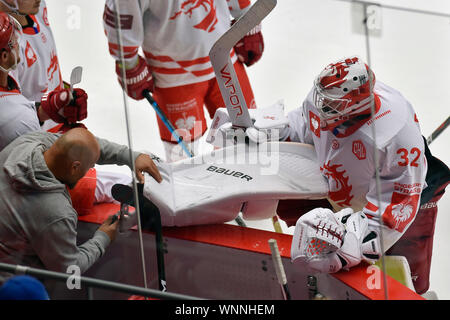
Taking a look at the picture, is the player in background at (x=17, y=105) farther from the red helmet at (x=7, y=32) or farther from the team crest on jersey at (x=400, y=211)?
the team crest on jersey at (x=400, y=211)

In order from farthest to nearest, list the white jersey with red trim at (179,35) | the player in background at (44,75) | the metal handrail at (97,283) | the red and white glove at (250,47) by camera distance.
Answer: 1. the red and white glove at (250,47)
2. the white jersey with red trim at (179,35)
3. the player in background at (44,75)
4. the metal handrail at (97,283)

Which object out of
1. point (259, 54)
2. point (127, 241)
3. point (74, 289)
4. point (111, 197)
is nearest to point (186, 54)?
point (259, 54)

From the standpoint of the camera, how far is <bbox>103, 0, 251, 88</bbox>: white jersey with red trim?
2.41 metres

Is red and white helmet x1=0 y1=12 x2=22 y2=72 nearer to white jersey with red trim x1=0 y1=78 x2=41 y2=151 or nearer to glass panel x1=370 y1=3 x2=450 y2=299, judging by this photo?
white jersey with red trim x1=0 y1=78 x2=41 y2=151

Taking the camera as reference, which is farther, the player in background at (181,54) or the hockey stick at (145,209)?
the player in background at (181,54)

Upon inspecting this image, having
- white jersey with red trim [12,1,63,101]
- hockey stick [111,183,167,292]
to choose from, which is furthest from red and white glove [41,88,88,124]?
hockey stick [111,183,167,292]

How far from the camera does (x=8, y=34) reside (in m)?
1.89

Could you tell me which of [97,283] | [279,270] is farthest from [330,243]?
[97,283]

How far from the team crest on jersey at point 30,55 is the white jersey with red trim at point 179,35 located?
1.00 feet

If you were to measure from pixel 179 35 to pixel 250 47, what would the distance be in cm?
31

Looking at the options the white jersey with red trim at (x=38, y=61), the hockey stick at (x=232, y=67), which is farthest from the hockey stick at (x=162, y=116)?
the white jersey with red trim at (x=38, y=61)

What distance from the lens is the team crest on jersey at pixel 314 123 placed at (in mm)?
2025

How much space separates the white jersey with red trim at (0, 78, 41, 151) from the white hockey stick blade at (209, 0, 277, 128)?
0.54m

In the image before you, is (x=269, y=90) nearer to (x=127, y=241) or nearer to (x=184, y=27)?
(x=184, y=27)
